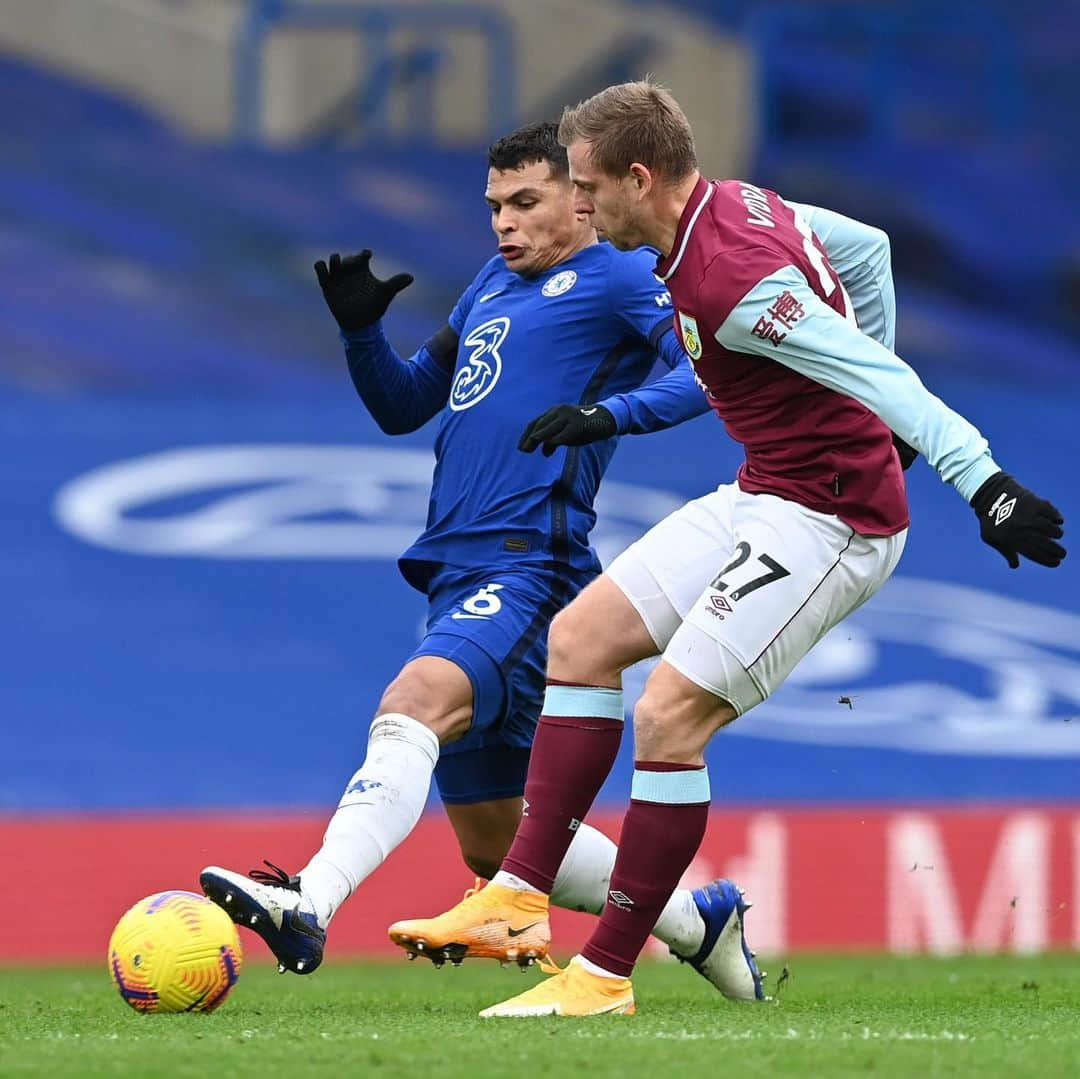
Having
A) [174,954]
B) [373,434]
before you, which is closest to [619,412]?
[174,954]

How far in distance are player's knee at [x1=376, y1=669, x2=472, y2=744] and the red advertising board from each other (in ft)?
15.0

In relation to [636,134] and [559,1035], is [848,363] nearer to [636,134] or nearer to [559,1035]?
[636,134]

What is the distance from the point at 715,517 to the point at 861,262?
785 mm

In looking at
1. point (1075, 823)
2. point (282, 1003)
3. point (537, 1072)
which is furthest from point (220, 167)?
point (537, 1072)

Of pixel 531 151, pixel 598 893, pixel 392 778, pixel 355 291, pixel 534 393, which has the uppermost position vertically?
pixel 531 151

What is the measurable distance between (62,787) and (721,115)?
25.1 ft

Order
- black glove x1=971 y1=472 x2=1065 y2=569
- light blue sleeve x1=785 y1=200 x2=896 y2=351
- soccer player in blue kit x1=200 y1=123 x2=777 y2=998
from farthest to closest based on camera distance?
soccer player in blue kit x1=200 y1=123 x2=777 y2=998 → light blue sleeve x1=785 y1=200 x2=896 y2=351 → black glove x1=971 y1=472 x2=1065 y2=569

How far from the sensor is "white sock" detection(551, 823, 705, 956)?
556 centimetres

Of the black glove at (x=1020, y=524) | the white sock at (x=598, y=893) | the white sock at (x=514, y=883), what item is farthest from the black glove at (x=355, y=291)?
the black glove at (x=1020, y=524)

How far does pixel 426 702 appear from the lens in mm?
5328

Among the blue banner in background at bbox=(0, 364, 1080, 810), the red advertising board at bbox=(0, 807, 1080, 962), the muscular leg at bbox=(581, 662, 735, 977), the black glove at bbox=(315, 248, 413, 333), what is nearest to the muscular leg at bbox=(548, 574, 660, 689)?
the muscular leg at bbox=(581, 662, 735, 977)

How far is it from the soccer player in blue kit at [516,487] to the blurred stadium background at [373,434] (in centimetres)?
368

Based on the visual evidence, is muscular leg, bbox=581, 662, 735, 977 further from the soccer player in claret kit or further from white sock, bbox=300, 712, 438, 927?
white sock, bbox=300, 712, 438, 927

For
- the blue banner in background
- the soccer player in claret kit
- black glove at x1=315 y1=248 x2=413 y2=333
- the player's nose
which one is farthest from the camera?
the blue banner in background
